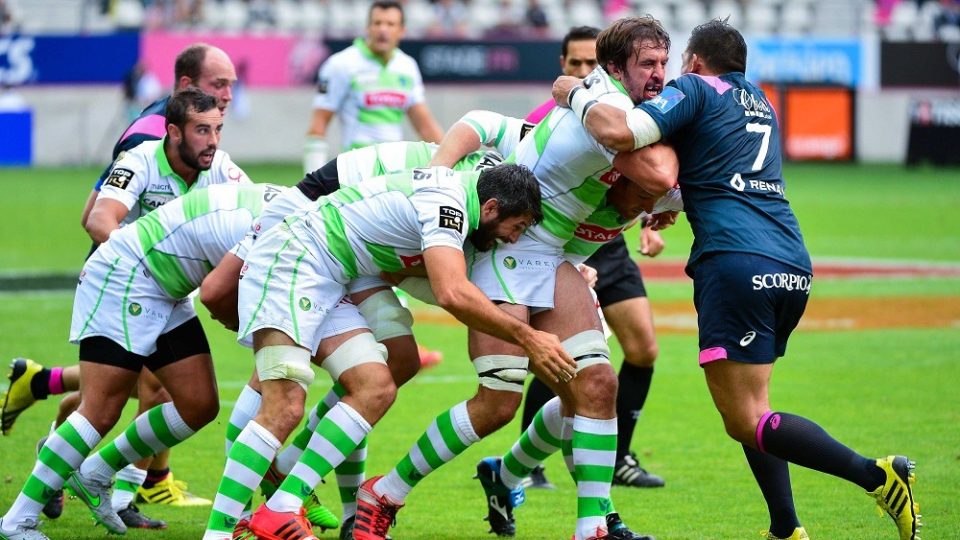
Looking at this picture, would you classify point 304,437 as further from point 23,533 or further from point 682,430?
point 682,430

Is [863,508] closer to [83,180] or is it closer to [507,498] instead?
[507,498]

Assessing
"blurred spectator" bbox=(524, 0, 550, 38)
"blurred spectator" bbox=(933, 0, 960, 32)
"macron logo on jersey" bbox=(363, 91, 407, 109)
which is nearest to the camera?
"macron logo on jersey" bbox=(363, 91, 407, 109)

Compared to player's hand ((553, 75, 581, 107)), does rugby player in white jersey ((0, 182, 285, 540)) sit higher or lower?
lower

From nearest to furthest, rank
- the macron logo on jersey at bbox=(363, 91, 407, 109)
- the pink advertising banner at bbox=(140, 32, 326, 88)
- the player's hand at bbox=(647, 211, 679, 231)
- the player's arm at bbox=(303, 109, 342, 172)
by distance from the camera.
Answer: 1. the player's hand at bbox=(647, 211, 679, 231)
2. the player's arm at bbox=(303, 109, 342, 172)
3. the macron logo on jersey at bbox=(363, 91, 407, 109)
4. the pink advertising banner at bbox=(140, 32, 326, 88)

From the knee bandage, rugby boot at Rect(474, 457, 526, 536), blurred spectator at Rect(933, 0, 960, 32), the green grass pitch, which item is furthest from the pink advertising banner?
the knee bandage

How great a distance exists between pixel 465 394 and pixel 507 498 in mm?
3552

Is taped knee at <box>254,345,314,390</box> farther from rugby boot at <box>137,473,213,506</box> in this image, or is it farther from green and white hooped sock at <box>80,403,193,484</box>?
rugby boot at <box>137,473,213,506</box>

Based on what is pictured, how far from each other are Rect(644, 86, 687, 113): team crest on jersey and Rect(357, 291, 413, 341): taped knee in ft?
5.05

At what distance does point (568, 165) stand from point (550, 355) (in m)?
0.90

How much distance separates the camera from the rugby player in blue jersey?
234 inches

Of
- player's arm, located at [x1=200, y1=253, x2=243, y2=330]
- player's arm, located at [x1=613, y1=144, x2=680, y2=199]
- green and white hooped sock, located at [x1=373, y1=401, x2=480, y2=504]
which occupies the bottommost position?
green and white hooped sock, located at [x1=373, y1=401, x2=480, y2=504]

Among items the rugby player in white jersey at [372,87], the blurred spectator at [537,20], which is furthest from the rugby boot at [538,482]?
the blurred spectator at [537,20]

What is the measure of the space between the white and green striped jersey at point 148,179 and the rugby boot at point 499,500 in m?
1.84

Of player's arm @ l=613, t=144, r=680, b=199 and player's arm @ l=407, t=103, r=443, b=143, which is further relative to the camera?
player's arm @ l=407, t=103, r=443, b=143
